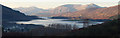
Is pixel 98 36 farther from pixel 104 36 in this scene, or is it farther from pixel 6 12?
pixel 6 12

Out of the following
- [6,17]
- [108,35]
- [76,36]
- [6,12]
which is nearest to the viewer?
[108,35]

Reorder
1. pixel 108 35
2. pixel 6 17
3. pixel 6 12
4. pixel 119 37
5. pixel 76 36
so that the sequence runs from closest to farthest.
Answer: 1. pixel 119 37
2. pixel 108 35
3. pixel 76 36
4. pixel 6 17
5. pixel 6 12

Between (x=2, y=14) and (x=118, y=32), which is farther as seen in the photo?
(x=2, y=14)

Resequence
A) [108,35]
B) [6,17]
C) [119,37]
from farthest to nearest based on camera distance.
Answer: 1. [6,17]
2. [108,35]
3. [119,37]

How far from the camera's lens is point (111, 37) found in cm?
1544

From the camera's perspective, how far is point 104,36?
16.5m

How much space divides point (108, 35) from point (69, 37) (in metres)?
3.56

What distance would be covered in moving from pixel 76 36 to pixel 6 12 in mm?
157291

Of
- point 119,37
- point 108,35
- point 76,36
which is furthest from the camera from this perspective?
point 76,36

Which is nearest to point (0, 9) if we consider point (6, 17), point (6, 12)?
point (6, 12)

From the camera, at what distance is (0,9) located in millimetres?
174500

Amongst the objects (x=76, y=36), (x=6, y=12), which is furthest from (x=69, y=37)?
(x=6, y=12)

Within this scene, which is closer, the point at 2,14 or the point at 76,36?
the point at 76,36

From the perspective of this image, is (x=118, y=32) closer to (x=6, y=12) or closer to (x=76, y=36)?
(x=76, y=36)
